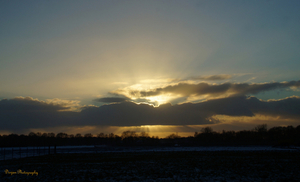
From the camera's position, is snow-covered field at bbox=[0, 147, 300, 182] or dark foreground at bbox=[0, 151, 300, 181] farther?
snow-covered field at bbox=[0, 147, 300, 182]

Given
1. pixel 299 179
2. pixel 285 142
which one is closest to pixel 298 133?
pixel 285 142

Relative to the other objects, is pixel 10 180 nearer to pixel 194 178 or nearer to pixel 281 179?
pixel 194 178

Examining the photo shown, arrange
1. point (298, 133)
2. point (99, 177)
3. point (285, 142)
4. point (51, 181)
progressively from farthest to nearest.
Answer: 1. point (298, 133)
2. point (285, 142)
3. point (99, 177)
4. point (51, 181)

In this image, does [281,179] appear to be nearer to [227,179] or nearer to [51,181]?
[227,179]

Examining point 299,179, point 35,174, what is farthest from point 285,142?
point 35,174

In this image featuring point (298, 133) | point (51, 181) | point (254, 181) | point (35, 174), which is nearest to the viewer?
point (254, 181)

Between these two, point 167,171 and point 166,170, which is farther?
point 166,170

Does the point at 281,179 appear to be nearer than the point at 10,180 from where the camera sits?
Yes

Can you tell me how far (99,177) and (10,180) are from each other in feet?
30.4

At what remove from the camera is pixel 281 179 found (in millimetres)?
21922

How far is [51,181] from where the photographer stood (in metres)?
23.0

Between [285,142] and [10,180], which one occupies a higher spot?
[10,180]

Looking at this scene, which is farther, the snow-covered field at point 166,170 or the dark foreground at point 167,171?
the snow-covered field at point 166,170

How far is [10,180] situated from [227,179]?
2267cm
